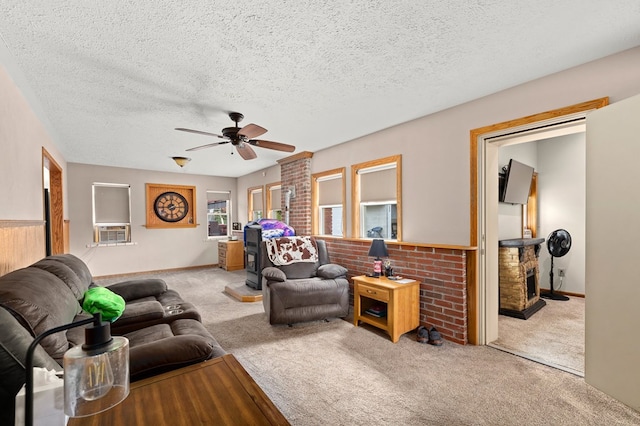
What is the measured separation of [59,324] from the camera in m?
1.44

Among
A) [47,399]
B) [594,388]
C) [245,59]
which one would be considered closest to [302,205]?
[245,59]

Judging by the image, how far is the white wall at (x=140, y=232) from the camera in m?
6.16

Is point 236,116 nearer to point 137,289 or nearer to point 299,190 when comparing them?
point 137,289

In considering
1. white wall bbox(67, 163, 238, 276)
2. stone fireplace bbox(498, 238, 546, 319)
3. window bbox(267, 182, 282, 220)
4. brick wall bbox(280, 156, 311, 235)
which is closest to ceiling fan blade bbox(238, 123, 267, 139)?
brick wall bbox(280, 156, 311, 235)

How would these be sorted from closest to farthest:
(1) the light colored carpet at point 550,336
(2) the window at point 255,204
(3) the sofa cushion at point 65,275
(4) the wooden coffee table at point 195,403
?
(4) the wooden coffee table at point 195,403 → (3) the sofa cushion at point 65,275 → (1) the light colored carpet at point 550,336 → (2) the window at point 255,204

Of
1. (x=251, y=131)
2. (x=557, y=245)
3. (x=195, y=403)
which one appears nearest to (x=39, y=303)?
(x=195, y=403)

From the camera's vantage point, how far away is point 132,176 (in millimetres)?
6691

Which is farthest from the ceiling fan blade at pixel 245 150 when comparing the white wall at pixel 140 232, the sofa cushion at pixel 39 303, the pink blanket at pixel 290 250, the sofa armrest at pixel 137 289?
the white wall at pixel 140 232

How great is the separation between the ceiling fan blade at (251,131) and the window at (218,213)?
522 cm

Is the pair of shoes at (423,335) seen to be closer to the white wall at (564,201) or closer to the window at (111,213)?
the white wall at (564,201)

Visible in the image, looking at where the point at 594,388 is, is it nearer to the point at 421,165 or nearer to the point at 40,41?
the point at 421,165

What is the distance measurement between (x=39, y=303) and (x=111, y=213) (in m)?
6.29

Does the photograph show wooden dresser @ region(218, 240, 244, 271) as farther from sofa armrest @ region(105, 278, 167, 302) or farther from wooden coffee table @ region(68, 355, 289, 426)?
wooden coffee table @ region(68, 355, 289, 426)

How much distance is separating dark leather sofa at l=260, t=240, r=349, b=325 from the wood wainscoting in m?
2.20
